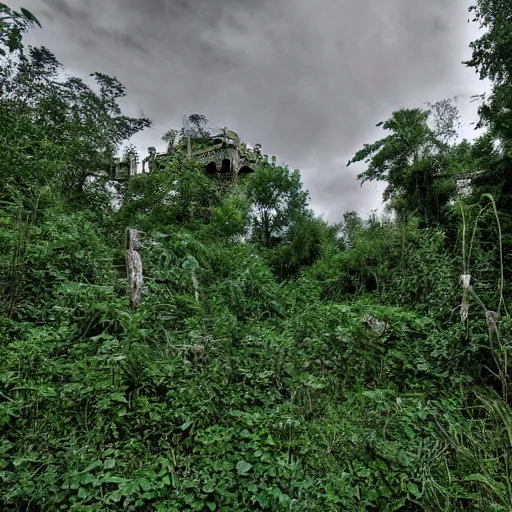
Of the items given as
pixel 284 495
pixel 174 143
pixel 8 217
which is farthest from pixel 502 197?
pixel 174 143

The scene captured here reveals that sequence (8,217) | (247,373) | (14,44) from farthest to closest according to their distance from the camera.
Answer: (8,217) < (247,373) < (14,44)

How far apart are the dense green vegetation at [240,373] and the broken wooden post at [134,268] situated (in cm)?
21

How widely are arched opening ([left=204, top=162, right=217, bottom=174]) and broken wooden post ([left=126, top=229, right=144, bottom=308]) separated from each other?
426 inches

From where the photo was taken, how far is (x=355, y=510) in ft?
7.07

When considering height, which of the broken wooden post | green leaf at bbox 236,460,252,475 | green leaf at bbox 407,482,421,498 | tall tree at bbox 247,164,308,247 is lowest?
green leaf at bbox 407,482,421,498

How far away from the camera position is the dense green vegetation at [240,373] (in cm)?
225

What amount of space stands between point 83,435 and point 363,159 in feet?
46.2

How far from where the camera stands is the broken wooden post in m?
4.65

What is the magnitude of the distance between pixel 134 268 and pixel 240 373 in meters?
2.49

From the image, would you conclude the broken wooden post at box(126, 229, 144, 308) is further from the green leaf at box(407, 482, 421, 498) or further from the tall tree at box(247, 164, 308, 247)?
the tall tree at box(247, 164, 308, 247)

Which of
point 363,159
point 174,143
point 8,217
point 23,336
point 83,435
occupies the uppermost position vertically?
point 174,143

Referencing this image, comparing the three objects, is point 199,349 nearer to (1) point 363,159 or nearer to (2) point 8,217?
(2) point 8,217

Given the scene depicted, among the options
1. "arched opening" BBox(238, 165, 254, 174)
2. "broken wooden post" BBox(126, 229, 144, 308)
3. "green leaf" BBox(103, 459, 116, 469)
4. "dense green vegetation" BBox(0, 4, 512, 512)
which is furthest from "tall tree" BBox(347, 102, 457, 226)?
"green leaf" BBox(103, 459, 116, 469)

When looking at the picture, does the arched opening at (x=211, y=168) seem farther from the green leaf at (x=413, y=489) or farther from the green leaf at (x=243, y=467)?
the green leaf at (x=413, y=489)
